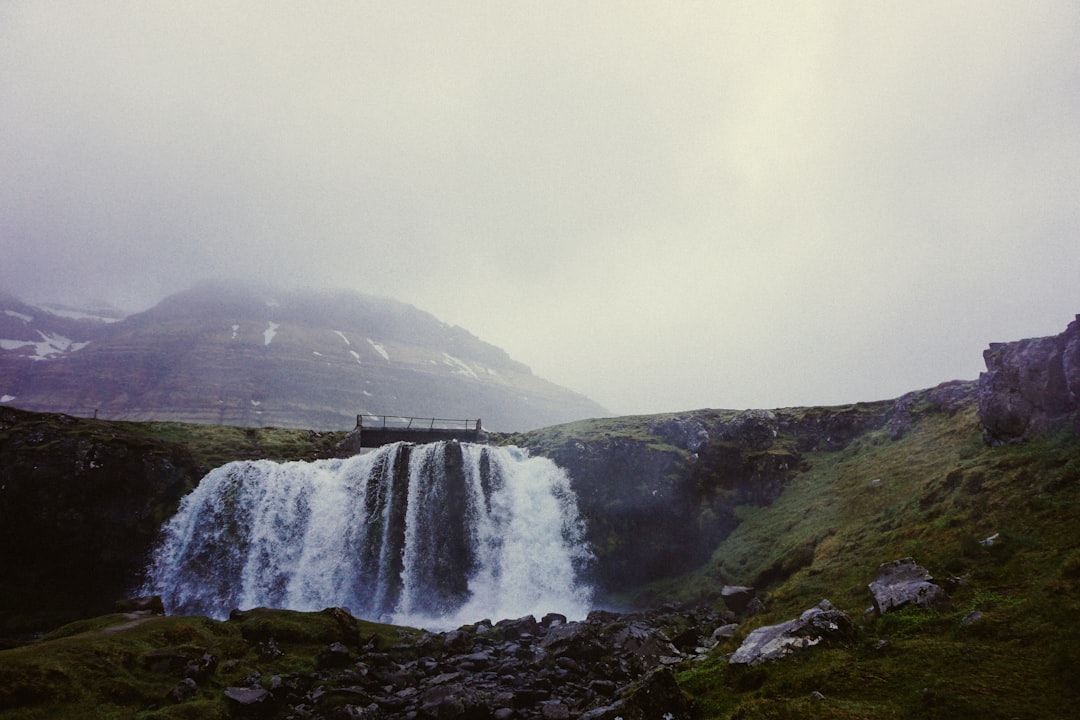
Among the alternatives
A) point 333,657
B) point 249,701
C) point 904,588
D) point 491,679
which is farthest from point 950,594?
point 333,657

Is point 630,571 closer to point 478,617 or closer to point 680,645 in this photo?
point 478,617

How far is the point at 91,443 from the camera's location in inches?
1607

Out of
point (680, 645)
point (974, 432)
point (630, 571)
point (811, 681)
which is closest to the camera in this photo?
point (811, 681)

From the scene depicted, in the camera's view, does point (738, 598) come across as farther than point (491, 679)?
Yes

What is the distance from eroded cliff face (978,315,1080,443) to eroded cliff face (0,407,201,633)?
57.2m

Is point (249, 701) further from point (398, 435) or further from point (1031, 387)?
point (398, 435)

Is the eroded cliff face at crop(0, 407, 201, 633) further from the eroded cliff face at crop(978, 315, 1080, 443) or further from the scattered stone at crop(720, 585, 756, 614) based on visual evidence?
the eroded cliff face at crop(978, 315, 1080, 443)

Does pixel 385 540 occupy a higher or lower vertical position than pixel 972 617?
lower

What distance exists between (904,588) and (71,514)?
54.0 meters

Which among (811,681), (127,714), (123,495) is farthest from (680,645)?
(123,495)

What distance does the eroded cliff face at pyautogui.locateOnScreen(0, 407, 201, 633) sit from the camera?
3794cm

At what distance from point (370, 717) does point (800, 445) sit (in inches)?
1677

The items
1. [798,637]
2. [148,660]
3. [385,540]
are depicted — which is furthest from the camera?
[385,540]

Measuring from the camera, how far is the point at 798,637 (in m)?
12.9
